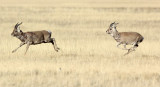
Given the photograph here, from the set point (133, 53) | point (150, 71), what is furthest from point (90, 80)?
point (133, 53)

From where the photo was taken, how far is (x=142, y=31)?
1048 inches

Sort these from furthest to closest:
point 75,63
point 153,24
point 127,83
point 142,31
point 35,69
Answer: point 153,24
point 142,31
point 75,63
point 35,69
point 127,83

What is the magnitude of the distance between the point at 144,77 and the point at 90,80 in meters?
1.34

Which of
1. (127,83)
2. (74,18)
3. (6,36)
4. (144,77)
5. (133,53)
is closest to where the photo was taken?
(127,83)

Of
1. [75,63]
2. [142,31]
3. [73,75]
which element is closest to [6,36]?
[142,31]

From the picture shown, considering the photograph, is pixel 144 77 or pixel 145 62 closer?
pixel 144 77

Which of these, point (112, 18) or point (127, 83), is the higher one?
point (112, 18)

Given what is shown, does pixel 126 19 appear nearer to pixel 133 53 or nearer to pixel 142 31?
pixel 142 31

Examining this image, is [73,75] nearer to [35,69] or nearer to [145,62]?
[35,69]

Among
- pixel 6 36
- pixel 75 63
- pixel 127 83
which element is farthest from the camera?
pixel 6 36

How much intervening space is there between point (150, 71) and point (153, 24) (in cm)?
1802

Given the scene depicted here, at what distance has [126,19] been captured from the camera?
34.5 metres

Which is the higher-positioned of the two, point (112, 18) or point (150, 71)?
point (112, 18)

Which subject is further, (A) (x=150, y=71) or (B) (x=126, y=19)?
(B) (x=126, y=19)
